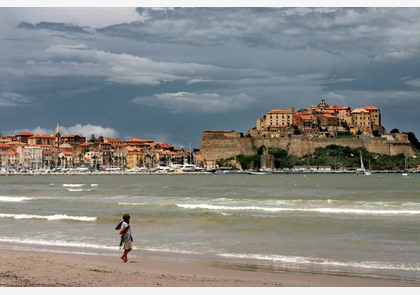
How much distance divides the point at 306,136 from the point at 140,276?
108 meters

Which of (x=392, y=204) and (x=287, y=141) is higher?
(x=287, y=141)

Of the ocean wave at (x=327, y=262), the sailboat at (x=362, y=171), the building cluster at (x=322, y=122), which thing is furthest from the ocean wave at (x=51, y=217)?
the building cluster at (x=322, y=122)

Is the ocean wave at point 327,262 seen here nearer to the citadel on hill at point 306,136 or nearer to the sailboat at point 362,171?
the sailboat at point 362,171

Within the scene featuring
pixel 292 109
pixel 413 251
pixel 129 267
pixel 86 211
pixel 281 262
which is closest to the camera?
pixel 129 267

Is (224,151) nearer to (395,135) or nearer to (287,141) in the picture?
(287,141)

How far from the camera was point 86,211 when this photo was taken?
2623 cm

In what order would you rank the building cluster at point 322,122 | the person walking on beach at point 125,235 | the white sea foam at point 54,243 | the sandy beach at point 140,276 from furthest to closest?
the building cluster at point 322,122 → the white sea foam at point 54,243 → the person walking on beach at point 125,235 → the sandy beach at point 140,276

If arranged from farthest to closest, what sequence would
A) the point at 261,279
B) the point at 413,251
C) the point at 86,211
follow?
the point at 86,211 < the point at 413,251 < the point at 261,279

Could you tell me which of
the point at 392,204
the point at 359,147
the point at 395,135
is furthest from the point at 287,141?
the point at 392,204

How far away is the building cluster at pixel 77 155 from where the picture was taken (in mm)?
141500

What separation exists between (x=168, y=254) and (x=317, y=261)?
337 cm

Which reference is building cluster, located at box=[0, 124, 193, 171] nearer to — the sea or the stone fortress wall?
the stone fortress wall

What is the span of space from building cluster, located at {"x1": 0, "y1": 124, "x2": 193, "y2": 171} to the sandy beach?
412 feet

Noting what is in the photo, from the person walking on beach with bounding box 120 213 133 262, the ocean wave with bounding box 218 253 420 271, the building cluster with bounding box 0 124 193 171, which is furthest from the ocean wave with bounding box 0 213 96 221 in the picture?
the building cluster with bounding box 0 124 193 171
